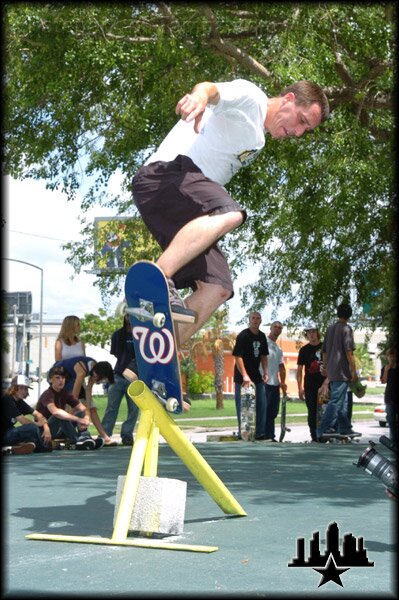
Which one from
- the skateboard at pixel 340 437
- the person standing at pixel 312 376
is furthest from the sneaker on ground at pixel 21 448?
the person standing at pixel 312 376

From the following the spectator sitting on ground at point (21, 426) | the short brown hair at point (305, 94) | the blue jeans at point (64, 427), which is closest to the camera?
the short brown hair at point (305, 94)

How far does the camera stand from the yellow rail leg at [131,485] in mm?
3598

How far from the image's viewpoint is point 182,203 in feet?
13.1

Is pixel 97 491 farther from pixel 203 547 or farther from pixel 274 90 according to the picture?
pixel 274 90

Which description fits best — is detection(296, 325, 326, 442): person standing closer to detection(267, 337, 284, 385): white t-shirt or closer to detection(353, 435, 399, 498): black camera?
detection(267, 337, 284, 385): white t-shirt

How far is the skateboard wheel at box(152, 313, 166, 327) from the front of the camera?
3783 mm

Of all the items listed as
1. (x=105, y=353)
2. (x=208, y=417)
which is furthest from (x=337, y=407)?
(x=105, y=353)

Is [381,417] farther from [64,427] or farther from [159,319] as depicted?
[159,319]

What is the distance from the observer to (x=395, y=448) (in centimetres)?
337

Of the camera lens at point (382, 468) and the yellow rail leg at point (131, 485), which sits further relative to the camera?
the yellow rail leg at point (131, 485)

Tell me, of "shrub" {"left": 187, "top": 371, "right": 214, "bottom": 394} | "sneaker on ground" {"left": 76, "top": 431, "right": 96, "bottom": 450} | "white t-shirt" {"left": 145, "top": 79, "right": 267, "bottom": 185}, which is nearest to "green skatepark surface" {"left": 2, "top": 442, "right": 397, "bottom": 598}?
"white t-shirt" {"left": 145, "top": 79, "right": 267, "bottom": 185}

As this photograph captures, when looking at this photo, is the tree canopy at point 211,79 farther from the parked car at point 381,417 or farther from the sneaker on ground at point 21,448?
the parked car at point 381,417

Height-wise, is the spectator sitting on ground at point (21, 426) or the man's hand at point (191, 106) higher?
the man's hand at point (191, 106)

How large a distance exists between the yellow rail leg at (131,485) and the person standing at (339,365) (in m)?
7.52
